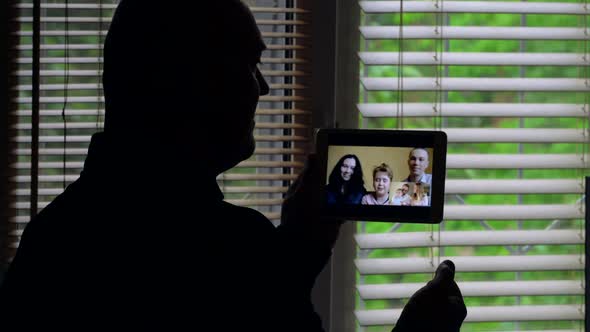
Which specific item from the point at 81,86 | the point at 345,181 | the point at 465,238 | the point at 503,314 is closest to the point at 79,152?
the point at 81,86

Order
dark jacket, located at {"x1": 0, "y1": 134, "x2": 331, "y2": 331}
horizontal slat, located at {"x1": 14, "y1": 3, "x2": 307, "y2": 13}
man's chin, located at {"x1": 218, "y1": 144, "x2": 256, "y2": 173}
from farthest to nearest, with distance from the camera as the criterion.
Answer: horizontal slat, located at {"x1": 14, "y1": 3, "x2": 307, "y2": 13}, man's chin, located at {"x1": 218, "y1": 144, "x2": 256, "y2": 173}, dark jacket, located at {"x1": 0, "y1": 134, "x2": 331, "y2": 331}

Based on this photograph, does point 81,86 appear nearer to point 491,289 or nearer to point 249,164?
point 249,164

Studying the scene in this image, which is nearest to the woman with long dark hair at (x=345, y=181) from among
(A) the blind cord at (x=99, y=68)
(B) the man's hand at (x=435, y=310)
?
(B) the man's hand at (x=435, y=310)

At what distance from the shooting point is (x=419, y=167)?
4.07 feet

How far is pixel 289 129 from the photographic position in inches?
62.0

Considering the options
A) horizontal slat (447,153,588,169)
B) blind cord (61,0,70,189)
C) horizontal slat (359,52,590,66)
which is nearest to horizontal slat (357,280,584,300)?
horizontal slat (447,153,588,169)

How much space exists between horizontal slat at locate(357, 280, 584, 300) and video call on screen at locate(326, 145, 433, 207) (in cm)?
36

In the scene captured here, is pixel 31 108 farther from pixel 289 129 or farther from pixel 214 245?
pixel 214 245

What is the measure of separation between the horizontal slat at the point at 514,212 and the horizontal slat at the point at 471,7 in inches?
16.4

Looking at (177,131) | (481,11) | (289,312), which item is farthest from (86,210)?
(481,11)

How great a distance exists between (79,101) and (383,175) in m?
0.69

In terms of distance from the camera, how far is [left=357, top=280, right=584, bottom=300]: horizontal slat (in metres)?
1.54

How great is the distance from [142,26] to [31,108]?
772mm

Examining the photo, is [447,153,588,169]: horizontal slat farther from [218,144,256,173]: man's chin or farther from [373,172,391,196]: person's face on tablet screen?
[218,144,256,173]: man's chin
